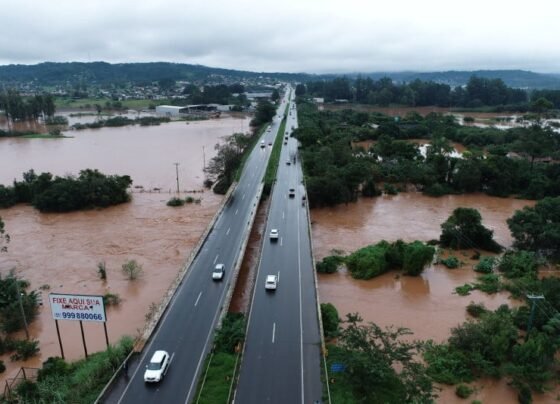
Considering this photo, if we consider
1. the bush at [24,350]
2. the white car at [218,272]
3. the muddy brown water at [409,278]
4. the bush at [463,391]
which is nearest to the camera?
the bush at [463,391]

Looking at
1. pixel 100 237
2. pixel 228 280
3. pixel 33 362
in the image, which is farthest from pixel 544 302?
pixel 100 237

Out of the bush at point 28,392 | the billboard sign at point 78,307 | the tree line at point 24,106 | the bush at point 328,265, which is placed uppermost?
the tree line at point 24,106

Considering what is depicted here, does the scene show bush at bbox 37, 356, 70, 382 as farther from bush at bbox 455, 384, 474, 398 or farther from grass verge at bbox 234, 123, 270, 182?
grass verge at bbox 234, 123, 270, 182

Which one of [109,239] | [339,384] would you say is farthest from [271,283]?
[109,239]

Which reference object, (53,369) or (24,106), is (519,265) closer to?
(53,369)

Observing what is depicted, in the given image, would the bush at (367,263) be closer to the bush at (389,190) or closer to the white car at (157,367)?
the white car at (157,367)

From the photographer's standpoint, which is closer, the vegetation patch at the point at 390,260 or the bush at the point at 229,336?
the bush at the point at 229,336

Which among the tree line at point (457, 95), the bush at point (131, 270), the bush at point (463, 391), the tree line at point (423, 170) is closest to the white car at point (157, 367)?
the bush at point (463, 391)
